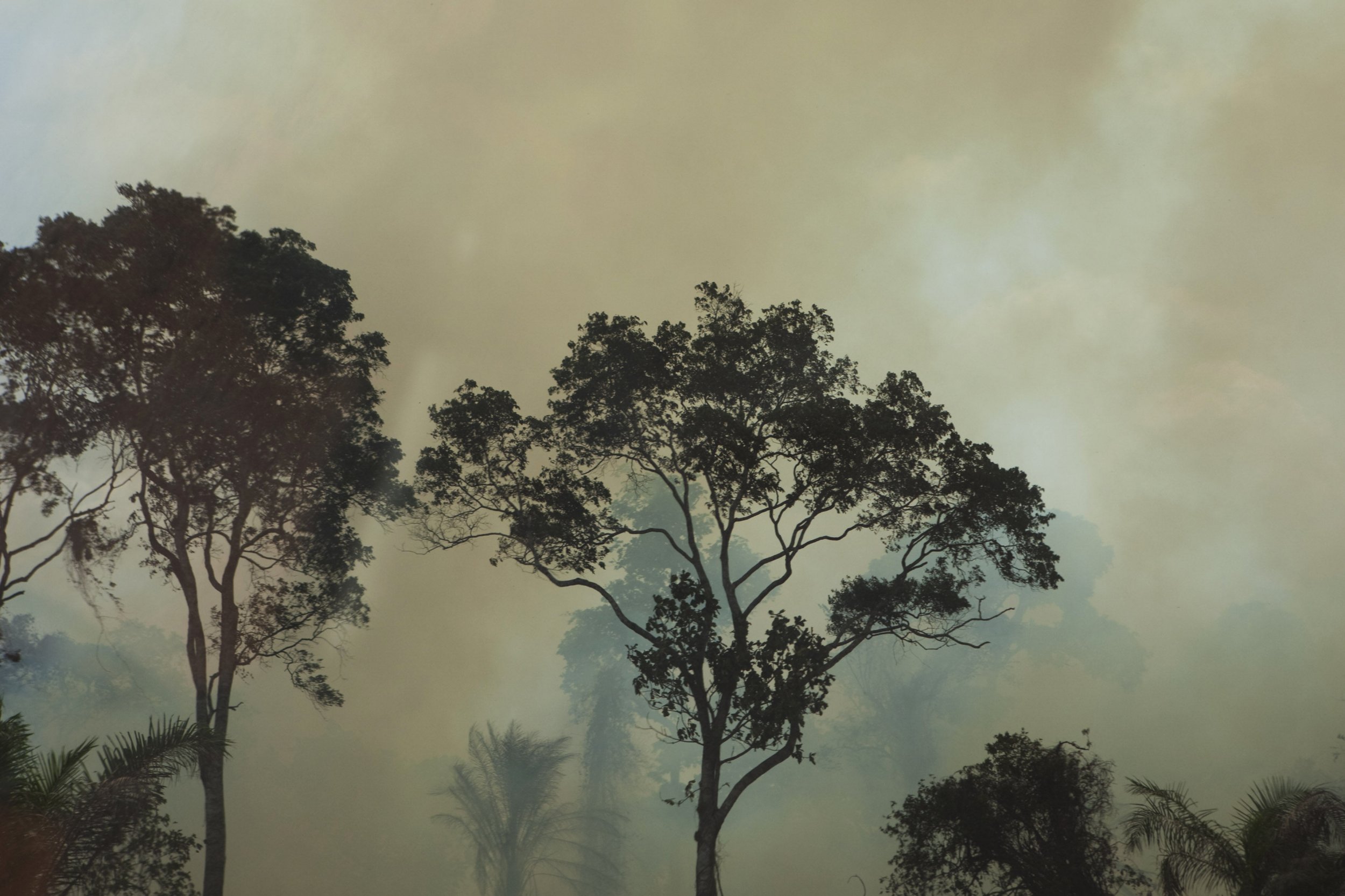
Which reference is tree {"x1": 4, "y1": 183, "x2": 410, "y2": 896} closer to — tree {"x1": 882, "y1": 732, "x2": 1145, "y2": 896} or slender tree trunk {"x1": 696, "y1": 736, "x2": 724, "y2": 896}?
slender tree trunk {"x1": 696, "y1": 736, "x2": 724, "y2": 896}

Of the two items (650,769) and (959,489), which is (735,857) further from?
(959,489)

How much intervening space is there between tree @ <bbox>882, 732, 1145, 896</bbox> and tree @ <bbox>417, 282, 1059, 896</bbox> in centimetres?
250

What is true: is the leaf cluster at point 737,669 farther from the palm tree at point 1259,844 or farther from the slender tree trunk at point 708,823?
the palm tree at point 1259,844

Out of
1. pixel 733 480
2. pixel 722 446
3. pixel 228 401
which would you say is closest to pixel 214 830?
pixel 228 401

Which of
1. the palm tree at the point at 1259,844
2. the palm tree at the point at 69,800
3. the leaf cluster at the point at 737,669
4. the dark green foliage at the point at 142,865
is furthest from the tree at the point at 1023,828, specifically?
the dark green foliage at the point at 142,865

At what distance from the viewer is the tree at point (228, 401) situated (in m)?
16.4

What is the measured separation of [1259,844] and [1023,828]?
3330 millimetres

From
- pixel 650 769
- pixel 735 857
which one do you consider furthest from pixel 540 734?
pixel 735 857

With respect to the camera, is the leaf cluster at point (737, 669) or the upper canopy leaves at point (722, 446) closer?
the leaf cluster at point (737, 669)

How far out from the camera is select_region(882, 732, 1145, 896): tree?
13.6 m

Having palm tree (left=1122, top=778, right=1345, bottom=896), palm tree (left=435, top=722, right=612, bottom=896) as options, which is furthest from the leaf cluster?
palm tree (left=435, top=722, right=612, bottom=896)

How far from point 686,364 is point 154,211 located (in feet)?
34.2

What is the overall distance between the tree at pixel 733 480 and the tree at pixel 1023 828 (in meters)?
2.50

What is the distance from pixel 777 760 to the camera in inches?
604
